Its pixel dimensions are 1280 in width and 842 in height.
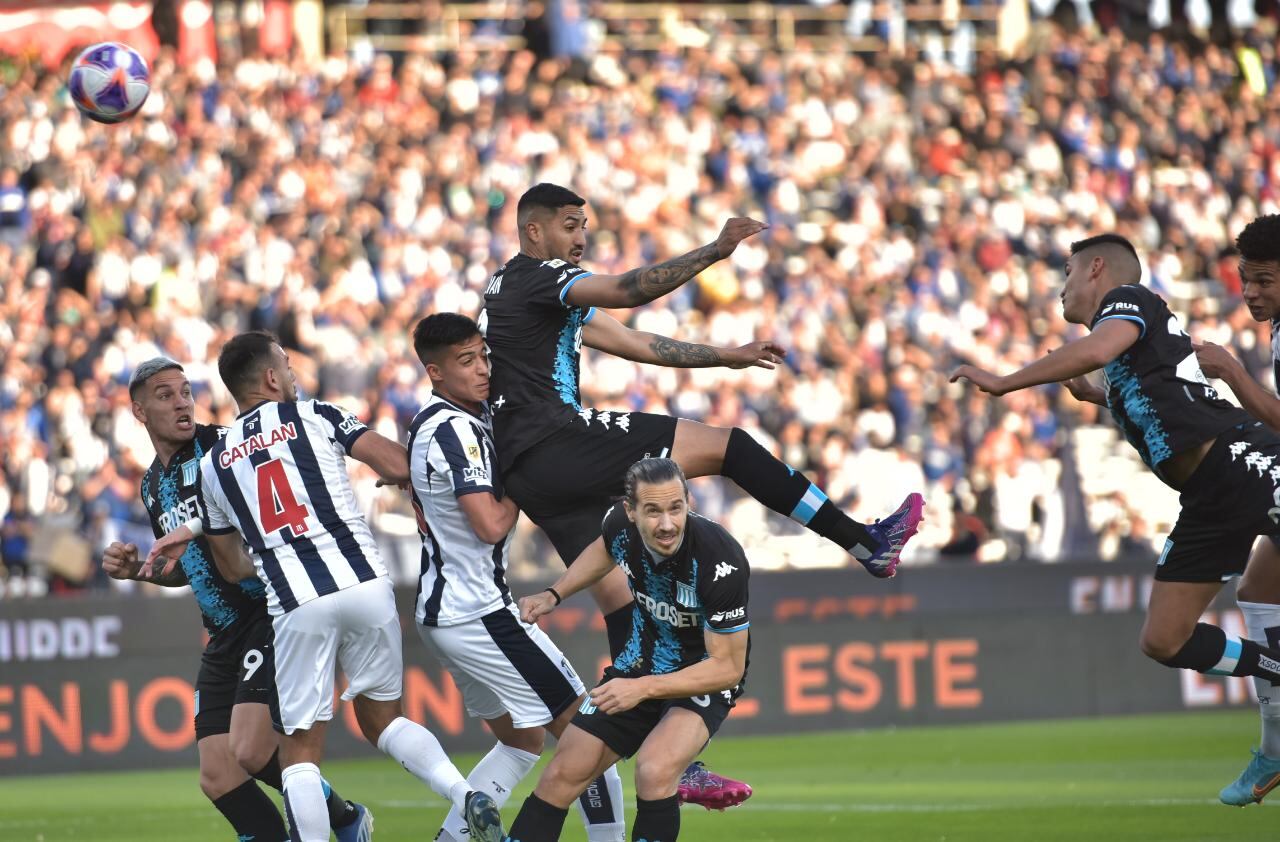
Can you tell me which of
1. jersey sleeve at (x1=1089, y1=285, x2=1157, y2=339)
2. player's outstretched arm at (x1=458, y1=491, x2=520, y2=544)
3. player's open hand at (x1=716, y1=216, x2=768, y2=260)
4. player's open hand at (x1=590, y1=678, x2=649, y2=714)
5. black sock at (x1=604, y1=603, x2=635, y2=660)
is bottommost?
player's open hand at (x1=590, y1=678, x2=649, y2=714)

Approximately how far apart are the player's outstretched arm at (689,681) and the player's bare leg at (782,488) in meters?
1.13

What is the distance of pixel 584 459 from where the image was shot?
893 centimetres

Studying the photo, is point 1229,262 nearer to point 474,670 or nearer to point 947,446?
point 947,446

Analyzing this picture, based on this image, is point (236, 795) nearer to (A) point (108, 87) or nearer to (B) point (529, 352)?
(B) point (529, 352)

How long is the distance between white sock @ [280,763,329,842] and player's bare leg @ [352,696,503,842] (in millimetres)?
413

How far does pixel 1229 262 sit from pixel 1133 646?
379 inches

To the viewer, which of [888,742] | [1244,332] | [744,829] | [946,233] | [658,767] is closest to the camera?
[658,767]

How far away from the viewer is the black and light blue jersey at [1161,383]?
900cm

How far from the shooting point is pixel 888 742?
16.2 metres

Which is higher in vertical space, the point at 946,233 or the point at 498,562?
the point at 946,233

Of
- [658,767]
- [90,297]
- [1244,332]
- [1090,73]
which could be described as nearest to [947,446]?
[1244,332]

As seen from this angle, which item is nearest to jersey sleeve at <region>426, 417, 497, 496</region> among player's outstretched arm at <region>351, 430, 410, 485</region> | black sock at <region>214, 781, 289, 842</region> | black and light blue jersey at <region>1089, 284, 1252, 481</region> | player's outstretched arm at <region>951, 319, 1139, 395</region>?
player's outstretched arm at <region>351, 430, 410, 485</region>

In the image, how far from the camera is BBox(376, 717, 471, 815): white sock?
855cm

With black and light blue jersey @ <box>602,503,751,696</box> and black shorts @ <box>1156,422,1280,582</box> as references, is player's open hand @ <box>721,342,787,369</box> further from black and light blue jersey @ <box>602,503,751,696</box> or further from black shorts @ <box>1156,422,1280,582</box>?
black shorts @ <box>1156,422,1280,582</box>
